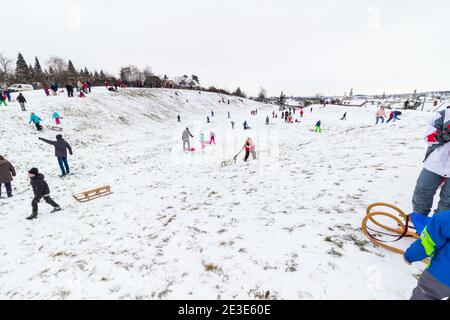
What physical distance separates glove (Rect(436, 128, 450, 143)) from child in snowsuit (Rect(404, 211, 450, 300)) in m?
2.02

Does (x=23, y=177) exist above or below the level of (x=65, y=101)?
below

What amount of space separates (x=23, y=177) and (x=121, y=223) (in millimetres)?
8194

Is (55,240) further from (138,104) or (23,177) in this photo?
(138,104)

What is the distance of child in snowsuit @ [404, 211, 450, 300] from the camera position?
6.18ft

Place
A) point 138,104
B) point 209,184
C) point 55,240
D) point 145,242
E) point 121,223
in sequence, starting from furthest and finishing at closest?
point 138,104 → point 209,184 → point 121,223 → point 55,240 → point 145,242

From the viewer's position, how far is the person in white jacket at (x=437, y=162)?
322 centimetres

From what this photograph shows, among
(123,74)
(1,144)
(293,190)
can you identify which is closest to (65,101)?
(1,144)

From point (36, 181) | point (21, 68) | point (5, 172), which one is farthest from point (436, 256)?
point (21, 68)

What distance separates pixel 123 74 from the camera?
299ft

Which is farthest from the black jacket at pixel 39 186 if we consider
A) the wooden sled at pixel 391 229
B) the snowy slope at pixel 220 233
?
the wooden sled at pixel 391 229

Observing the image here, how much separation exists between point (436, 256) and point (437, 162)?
2134mm

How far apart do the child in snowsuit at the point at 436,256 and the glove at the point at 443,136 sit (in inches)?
79.6
